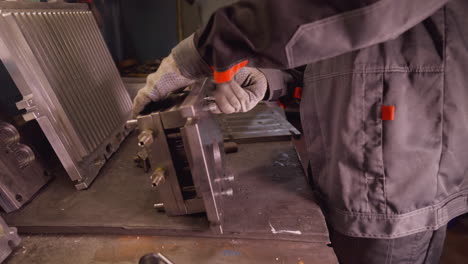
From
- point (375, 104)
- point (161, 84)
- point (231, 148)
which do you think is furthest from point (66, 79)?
point (375, 104)

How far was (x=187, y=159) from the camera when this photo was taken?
0.67 meters

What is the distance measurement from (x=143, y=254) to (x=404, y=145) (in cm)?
72

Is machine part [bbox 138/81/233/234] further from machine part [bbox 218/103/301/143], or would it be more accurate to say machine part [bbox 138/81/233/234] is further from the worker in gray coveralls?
machine part [bbox 218/103/301/143]

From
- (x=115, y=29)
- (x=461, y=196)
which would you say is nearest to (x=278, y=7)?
(x=461, y=196)

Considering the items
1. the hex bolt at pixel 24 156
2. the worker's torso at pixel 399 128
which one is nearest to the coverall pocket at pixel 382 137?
the worker's torso at pixel 399 128

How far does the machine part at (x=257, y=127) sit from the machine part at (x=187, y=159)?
1.43 feet

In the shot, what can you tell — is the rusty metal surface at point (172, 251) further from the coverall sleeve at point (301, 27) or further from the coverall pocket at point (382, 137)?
the coverall sleeve at point (301, 27)

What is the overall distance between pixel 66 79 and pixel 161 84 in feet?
1.28

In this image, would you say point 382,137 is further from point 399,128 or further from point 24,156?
point 24,156

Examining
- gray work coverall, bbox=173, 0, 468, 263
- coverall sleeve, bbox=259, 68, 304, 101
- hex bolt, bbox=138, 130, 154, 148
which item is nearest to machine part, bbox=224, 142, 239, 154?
coverall sleeve, bbox=259, 68, 304, 101

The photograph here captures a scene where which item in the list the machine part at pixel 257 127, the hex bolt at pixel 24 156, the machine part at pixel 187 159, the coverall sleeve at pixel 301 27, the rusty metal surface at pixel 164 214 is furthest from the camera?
the machine part at pixel 257 127

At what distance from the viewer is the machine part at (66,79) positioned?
757 millimetres

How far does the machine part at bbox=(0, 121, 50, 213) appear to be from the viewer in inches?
30.5

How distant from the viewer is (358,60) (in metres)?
0.67
